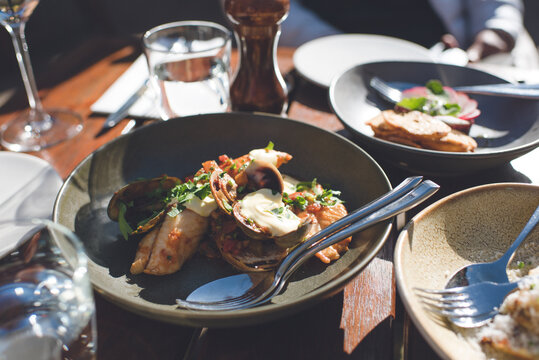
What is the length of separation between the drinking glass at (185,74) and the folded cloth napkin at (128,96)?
0.42ft

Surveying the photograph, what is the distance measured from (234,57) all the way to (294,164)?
119 cm

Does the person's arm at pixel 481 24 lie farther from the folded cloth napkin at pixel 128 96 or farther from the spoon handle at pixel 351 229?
the spoon handle at pixel 351 229

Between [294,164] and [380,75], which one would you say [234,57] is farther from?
[294,164]

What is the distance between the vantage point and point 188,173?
4.42 feet

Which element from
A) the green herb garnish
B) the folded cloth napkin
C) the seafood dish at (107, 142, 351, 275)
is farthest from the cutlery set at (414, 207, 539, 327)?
the folded cloth napkin

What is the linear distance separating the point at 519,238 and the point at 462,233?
12 cm

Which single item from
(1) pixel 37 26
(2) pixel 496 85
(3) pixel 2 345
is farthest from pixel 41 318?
(1) pixel 37 26

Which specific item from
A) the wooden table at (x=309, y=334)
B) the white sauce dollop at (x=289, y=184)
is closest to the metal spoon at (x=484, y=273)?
the wooden table at (x=309, y=334)

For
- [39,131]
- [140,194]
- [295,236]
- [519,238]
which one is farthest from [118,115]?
[519,238]

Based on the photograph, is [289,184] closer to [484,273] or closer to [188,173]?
[188,173]

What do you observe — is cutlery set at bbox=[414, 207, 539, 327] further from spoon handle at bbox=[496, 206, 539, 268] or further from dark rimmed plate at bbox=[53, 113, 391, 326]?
dark rimmed plate at bbox=[53, 113, 391, 326]

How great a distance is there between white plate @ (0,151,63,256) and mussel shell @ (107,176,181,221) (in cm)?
21

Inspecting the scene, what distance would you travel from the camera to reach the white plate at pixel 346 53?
2.01 metres

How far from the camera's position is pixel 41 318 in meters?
0.70
